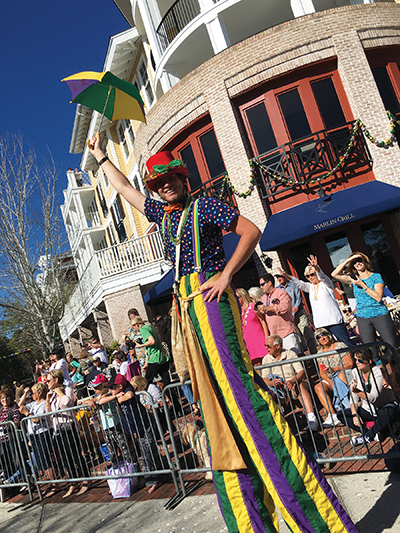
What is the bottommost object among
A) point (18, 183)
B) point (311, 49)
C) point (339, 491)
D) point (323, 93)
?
point (339, 491)

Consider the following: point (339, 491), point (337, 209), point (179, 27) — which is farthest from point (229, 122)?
point (339, 491)

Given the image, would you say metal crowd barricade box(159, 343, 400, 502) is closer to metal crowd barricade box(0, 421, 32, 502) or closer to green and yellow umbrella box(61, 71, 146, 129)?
green and yellow umbrella box(61, 71, 146, 129)

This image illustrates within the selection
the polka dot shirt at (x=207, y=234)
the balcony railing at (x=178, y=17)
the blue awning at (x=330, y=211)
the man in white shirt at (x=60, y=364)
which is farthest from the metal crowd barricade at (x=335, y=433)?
the balcony railing at (x=178, y=17)

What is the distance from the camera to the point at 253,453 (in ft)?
7.63

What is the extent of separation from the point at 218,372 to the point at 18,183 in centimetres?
Answer: 1973

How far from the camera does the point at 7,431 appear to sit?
666 centimetres

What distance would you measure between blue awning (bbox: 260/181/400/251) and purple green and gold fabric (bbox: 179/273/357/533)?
8.01m

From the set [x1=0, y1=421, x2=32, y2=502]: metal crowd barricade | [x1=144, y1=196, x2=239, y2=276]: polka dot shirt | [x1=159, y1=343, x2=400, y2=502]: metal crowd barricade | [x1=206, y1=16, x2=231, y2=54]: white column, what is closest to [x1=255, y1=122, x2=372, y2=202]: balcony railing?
[x1=206, y1=16, x2=231, y2=54]: white column

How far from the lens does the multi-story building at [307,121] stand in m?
11.3

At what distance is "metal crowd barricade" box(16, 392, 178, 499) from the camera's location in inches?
201

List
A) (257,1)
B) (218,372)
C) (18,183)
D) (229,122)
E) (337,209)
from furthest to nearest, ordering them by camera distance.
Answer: (18,183), (257,1), (229,122), (337,209), (218,372)

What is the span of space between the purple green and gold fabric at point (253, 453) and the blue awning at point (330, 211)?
8.01 metres

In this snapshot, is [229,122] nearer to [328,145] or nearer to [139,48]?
[328,145]

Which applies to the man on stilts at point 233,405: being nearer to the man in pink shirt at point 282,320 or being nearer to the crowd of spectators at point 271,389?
the crowd of spectators at point 271,389
